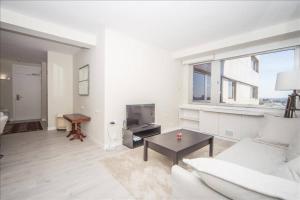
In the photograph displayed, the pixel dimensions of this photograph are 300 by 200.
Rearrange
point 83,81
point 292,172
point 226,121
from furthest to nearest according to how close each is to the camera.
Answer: point 83,81
point 226,121
point 292,172

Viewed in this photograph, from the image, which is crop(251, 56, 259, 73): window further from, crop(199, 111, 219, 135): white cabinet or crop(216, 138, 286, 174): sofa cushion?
crop(216, 138, 286, 174): sofa cushion

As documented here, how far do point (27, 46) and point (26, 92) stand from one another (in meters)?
2.69

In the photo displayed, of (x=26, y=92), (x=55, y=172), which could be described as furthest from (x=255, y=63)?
(x=26, y=92)

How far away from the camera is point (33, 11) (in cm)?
231

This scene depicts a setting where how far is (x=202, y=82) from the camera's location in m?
4.52

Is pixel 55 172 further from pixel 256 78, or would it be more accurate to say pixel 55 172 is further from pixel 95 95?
pixel 256 78

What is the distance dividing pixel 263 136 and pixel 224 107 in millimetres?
1607

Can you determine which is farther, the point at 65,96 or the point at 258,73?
the point at 65,96

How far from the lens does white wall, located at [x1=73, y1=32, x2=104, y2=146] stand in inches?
120

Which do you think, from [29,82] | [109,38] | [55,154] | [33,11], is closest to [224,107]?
[109,38]

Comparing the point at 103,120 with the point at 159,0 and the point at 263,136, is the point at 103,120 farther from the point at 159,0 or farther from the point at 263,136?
the point at 263,136

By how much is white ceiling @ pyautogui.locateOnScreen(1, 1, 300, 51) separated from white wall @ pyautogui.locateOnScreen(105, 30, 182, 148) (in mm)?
431

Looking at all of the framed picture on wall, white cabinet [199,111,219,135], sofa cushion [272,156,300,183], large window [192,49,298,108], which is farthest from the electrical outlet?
the framed picture on wall

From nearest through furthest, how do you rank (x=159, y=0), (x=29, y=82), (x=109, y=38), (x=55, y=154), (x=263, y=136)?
(x=159, y=0), (x=263, y=136), (x=55, y=154), (x=109, y=38), (x=29, y=82)
